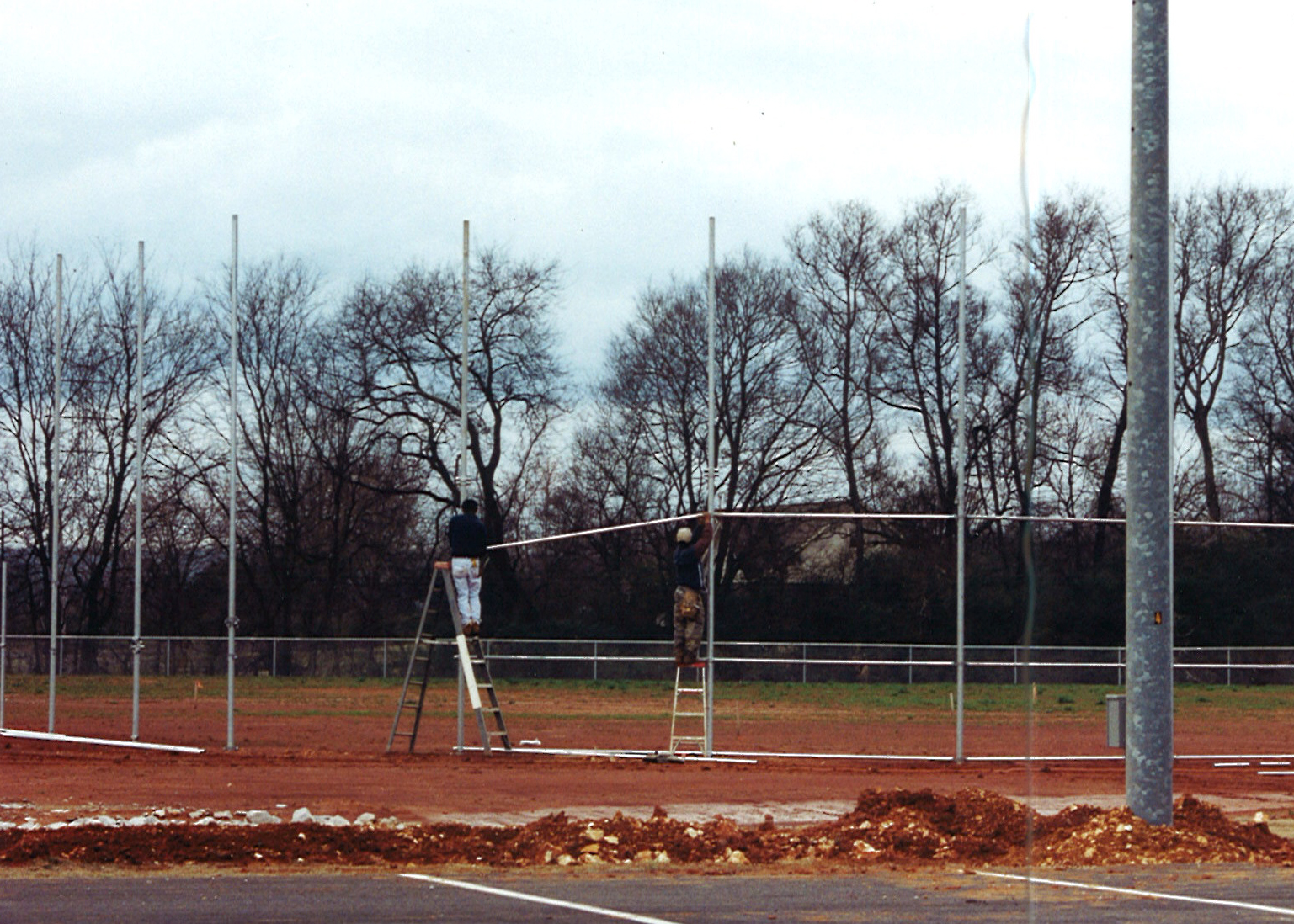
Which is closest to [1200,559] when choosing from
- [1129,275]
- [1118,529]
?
[1118,529]

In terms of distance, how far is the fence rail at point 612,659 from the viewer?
30.7m

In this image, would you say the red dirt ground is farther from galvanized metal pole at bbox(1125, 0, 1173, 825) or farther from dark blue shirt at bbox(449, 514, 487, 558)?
dark blue shirt at bbox(449, 514, 487, 558)

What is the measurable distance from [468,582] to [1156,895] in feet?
37.0

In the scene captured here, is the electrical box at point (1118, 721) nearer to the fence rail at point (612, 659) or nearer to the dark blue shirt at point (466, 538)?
the dark blue shirt at point (466, 538)

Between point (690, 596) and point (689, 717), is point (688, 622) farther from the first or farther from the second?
point (689, 717)

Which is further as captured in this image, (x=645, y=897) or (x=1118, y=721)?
(x=1118, y=721)

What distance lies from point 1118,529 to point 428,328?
22056 mm

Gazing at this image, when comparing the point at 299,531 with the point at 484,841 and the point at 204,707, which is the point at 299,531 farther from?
the point at 484,841

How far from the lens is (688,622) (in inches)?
715

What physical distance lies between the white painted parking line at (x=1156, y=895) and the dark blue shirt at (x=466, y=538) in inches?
380

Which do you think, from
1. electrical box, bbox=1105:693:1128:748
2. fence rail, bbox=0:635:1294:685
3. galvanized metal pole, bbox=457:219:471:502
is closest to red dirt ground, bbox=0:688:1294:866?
electrical box, bbox=1105:693:1128:748

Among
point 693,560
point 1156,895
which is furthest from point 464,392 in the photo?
point 1156,895

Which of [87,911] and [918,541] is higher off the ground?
[918,541]

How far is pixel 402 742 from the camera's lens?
22.6 meters
